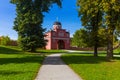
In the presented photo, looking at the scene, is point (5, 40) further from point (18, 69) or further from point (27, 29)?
point (18, 69)

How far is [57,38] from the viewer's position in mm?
87000

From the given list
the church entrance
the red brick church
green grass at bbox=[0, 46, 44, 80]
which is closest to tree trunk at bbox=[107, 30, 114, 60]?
green grass at bbox=[0, 46, 44, 80]

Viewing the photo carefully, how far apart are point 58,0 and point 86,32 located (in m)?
5.86

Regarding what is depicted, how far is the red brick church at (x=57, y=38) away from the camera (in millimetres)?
85875

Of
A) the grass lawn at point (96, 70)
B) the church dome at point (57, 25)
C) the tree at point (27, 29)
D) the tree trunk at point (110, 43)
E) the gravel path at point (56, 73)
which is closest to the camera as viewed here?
the gravel path at point (56, 73)

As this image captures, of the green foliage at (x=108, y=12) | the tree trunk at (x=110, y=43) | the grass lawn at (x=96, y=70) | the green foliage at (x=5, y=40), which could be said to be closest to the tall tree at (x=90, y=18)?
the green foliage at (x=108, y=12)

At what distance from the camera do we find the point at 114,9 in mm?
30312

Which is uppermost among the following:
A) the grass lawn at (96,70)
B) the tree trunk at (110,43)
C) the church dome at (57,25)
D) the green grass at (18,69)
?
the church dome at (57,25)

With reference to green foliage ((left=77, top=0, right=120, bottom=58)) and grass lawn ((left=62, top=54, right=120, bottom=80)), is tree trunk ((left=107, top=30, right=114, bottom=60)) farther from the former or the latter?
grass lawn ((left=62, top=54, right=120, bottom=80))

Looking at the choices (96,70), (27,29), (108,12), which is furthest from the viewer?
(27,29)

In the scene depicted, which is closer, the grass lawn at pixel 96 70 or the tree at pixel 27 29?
the grass lawn at pixel 96 70

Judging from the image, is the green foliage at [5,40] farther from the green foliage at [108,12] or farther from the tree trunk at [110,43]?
the tree trunk at [110,43]

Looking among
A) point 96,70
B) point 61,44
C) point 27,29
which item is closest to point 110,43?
point 96,70

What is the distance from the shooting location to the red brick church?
85875mm
